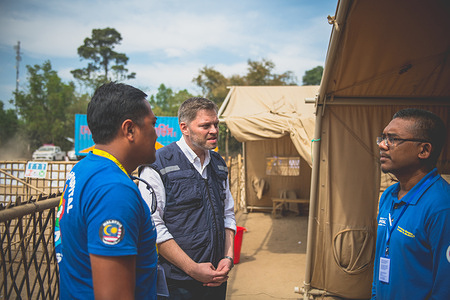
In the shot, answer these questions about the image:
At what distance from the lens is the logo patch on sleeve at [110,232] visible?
95cm

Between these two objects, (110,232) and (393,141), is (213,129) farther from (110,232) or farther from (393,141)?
(110,232)

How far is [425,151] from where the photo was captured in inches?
67.1

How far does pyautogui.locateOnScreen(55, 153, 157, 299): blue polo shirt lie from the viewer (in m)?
0.96

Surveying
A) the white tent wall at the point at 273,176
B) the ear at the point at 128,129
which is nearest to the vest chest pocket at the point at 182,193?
the ear at the point at 128,129

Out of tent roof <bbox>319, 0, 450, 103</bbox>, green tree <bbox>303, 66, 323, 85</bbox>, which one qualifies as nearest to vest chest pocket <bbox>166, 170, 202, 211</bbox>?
tent roof <bbox>319, 0, 450, 103</bbox>

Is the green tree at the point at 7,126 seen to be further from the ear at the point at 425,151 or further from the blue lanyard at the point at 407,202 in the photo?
the ear at the point at 425,151

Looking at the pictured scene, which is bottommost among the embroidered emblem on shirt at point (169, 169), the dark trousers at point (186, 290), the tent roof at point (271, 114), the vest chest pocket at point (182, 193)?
the dark trousers at point (186, 290)

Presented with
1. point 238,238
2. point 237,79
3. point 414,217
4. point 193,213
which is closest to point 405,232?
point 414,217

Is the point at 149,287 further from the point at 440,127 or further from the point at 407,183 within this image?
the point at 440,127

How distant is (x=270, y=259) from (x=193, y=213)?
14.3 ft

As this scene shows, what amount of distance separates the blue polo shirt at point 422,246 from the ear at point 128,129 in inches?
56.5

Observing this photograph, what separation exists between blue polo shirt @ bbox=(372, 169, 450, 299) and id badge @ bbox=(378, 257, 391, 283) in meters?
0.03

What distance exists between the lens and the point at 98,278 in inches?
37.6

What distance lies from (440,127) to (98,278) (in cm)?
186
